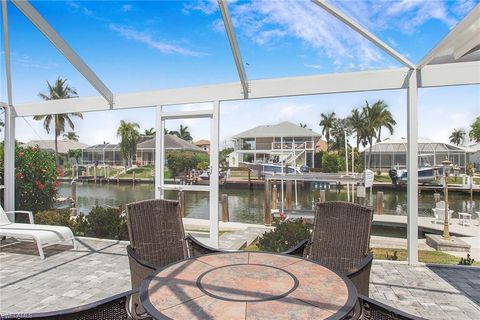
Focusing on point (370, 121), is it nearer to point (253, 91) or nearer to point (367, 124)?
point (367, 124)

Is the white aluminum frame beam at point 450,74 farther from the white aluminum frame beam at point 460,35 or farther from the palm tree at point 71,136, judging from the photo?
the palm tree at point 71,136

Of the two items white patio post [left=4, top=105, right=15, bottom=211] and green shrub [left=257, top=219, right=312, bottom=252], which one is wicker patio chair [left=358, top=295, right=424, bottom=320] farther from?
white patio post [left=4, top=105, right=15, bottom=211]

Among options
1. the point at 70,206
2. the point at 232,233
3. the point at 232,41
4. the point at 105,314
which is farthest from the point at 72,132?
the point at 105,314

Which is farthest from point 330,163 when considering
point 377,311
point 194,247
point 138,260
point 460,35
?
point 377,311

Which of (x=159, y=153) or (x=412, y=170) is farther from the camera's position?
(x=159, y=153)

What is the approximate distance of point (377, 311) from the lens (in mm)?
1623

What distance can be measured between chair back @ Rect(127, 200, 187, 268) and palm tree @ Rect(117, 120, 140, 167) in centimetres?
501

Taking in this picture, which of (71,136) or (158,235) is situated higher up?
(71,136)

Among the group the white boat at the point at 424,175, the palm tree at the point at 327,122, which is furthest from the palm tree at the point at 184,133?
the palm tree at the point at 327,122

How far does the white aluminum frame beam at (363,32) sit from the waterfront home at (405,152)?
726 inches

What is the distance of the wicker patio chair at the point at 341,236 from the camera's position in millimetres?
2580

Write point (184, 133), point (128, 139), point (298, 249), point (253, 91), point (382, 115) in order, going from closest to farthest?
1. point (298, 249)
2. point (253, 91)
3. point (184, 133)
4. point (128, 139)
5. point (382, 115)

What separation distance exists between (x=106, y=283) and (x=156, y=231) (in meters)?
1.29

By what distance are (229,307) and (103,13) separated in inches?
177
